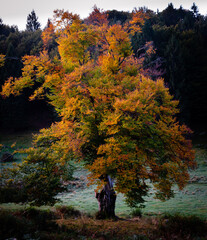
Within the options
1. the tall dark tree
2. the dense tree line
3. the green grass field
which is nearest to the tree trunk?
the green grass field

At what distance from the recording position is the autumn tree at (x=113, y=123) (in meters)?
7.69

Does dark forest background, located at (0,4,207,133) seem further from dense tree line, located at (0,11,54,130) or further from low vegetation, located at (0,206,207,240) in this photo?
low vegetation, located at (0,206,207,240)

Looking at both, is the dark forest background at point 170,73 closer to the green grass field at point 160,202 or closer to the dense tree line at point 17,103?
the dense tree line at point 17,103

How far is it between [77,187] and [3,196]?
33.0 feet

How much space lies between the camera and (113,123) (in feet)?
24.0

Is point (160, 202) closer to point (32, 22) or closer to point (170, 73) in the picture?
point (170, 73)

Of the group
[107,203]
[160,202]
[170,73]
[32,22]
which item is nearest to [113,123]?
[107,203]

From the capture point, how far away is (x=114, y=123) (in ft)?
24.4

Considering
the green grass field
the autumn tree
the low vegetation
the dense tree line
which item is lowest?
the green grass field

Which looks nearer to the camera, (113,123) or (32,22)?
(113,123)

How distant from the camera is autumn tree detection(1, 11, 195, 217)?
303 inches

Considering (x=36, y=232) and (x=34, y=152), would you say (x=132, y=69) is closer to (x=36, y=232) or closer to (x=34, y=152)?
(x=34, y=152)

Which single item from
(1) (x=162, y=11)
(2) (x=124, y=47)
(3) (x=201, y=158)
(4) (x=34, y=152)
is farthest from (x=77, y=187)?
(1) (x=162, y=11)

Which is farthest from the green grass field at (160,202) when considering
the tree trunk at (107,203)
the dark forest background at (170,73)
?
the dark forest background at (170,73)
